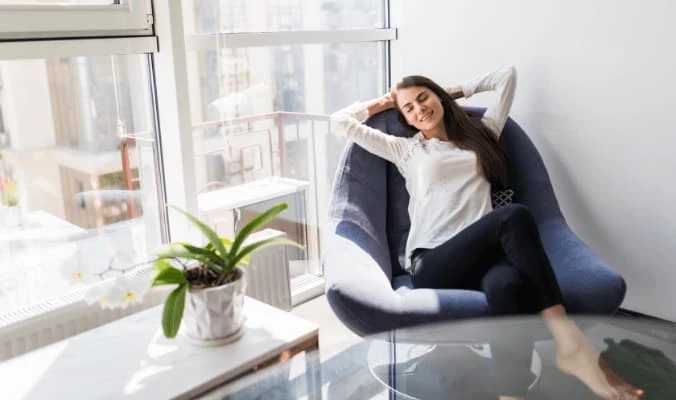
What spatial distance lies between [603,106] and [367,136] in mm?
969

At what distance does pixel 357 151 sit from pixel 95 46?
3.15ft

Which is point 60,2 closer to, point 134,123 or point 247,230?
point 134,123

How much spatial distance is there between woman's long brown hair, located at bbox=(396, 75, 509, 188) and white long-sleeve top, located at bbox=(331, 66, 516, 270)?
0.03m

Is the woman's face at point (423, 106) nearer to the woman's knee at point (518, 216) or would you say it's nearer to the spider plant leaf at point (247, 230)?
the woman's knee at point (518, 216)

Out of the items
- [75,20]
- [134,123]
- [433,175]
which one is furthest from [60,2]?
[433,175]

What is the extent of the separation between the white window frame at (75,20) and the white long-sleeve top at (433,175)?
0.76 metres

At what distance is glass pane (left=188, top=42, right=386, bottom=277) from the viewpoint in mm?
2436

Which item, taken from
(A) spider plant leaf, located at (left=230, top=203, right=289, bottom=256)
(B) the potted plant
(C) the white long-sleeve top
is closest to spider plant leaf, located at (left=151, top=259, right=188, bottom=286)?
(B) the potted plant

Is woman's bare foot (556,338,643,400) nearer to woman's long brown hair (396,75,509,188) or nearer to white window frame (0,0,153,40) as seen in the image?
woman's long brown hair (396,75,509,188)

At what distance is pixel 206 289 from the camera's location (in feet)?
5.24

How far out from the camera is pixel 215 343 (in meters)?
1.63

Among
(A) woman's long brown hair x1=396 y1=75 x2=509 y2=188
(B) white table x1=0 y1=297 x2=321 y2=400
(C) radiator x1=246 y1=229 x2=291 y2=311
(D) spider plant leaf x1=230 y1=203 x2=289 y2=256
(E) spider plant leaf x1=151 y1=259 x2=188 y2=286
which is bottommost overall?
(C) radiator x1=246 y1=229 x2=291 y2=311

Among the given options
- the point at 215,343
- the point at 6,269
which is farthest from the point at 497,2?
the point at 6,269

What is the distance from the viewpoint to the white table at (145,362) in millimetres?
1448
